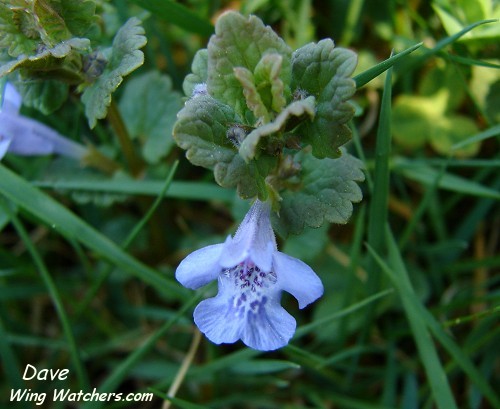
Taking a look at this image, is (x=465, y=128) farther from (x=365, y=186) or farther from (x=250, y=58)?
(x=250, y=58)

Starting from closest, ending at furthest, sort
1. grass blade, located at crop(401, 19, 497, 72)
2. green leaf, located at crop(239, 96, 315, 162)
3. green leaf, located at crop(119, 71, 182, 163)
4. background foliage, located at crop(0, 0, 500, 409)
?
green leaf, located at crop(239, 96, 315, 162) → grass blade, located at crop(401, 19, 497, 72) → background foliage, located at crop(0, 0, 500, 409) → green leaf, located at crop(119, 71, 182, 163)

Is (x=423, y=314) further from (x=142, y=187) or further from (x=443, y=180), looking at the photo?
(x=142, y=187)

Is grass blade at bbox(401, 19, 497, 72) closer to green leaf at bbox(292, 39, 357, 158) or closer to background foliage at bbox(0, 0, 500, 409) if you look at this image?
background foliage at bbox(0, 0, 500, 409)

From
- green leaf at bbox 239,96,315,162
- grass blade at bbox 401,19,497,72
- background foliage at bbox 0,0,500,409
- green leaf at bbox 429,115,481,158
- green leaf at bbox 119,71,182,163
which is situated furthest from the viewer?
green leaf at bbox 429,115,481,158

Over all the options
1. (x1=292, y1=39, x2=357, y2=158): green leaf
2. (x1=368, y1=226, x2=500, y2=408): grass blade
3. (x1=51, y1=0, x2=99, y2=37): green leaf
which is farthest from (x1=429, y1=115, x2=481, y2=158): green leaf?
(x1=51, y1=0, x2=99, y2=37): green leaf

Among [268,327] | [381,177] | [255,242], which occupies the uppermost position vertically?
[381,177]

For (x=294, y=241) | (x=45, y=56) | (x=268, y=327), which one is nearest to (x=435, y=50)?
(x=294, y=241)
